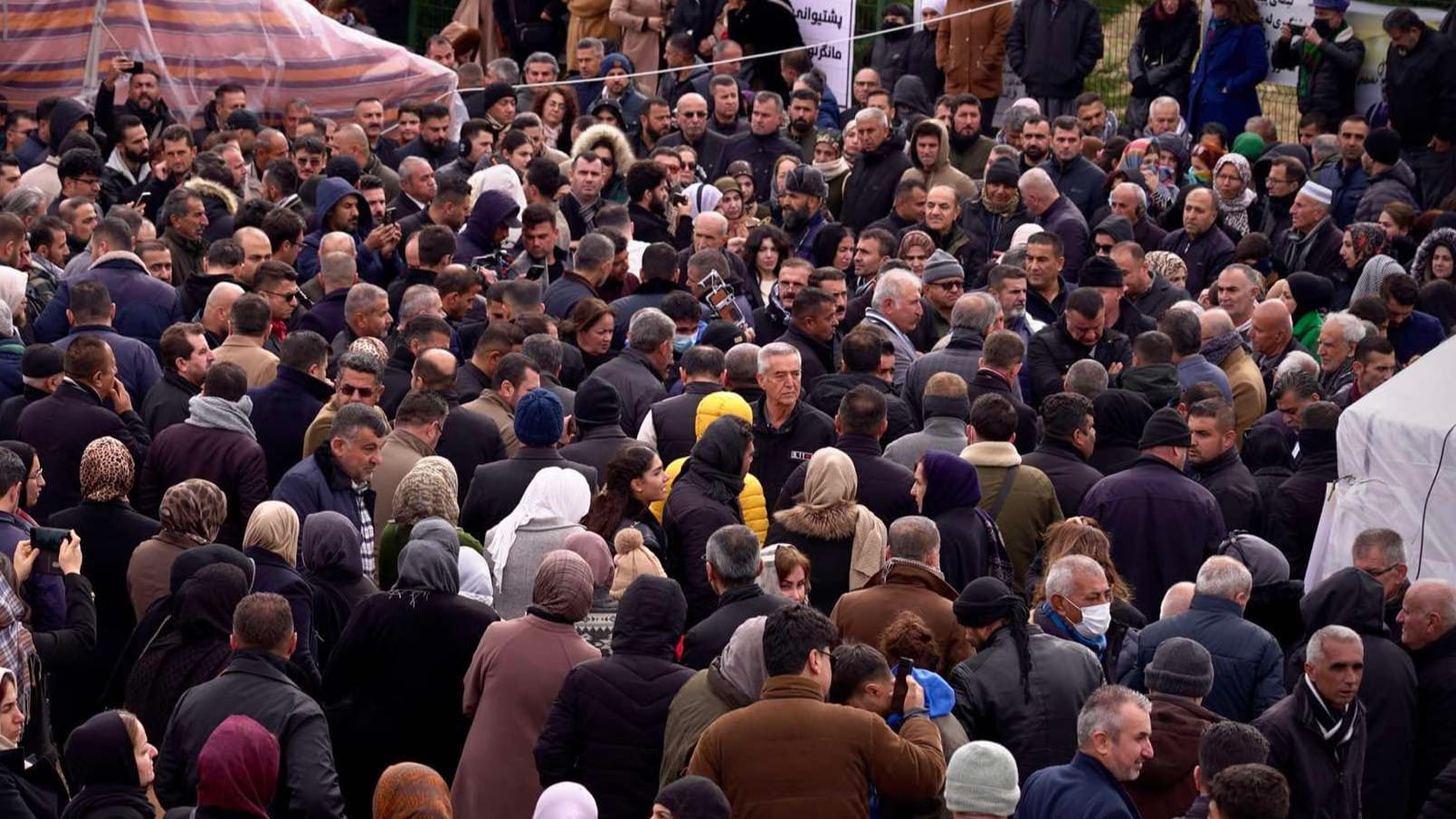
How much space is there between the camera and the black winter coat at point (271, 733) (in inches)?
260

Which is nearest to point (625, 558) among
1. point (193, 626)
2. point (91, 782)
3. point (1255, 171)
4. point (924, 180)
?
point (193, 626)

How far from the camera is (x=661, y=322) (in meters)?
10.4

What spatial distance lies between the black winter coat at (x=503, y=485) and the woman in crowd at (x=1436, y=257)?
23.1ft

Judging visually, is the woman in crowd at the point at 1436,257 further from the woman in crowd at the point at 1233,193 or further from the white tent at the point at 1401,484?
the white tent at the point at 1401,484

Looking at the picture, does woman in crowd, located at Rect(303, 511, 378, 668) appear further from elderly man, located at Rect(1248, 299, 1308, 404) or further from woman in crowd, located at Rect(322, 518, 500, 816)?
elderly man, located at Rect(1248, 299, 1308, 404)

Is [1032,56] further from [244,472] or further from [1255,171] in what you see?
[244,472]

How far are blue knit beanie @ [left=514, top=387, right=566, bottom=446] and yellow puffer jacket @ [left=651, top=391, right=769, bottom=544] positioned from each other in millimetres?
523

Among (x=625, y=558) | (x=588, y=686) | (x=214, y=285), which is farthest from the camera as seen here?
(x=214, y=285)

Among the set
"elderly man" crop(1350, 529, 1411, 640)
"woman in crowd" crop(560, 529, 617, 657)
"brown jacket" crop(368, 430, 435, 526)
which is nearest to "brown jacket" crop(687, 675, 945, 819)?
"woman in crowd" crop(560, 529, 617, 657)

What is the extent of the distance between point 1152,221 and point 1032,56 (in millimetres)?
3796

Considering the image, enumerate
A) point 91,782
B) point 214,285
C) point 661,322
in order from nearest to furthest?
point 91,782 < point 661,322 < point 214,285

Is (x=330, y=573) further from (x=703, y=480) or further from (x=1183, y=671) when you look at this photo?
(x=1183, y=671)

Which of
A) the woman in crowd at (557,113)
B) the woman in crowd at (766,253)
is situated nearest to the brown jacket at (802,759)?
the woman in crowd at (766,253)

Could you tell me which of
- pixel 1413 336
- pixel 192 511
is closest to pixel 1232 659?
pixel 192 511
